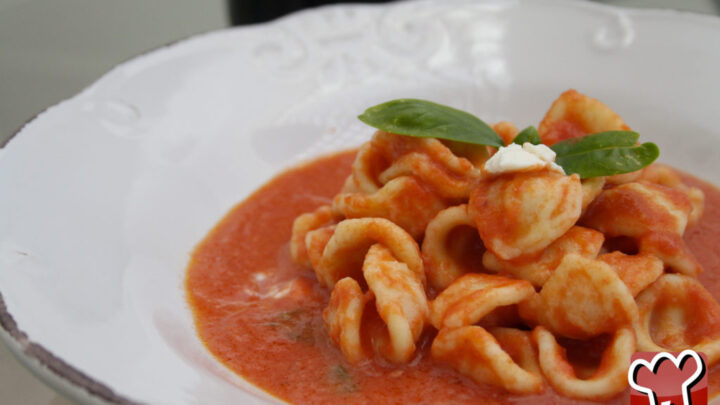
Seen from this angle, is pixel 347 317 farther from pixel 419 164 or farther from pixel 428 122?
pixel 428 122

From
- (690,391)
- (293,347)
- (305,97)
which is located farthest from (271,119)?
(690,391)

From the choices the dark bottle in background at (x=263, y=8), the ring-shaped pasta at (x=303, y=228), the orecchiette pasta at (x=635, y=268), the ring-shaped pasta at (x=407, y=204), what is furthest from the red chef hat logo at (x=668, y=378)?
the dark bottle in background at (x=263, y=8)

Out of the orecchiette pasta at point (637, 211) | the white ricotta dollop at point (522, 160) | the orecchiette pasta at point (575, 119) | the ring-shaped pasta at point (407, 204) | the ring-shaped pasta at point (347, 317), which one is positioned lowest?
the ring-shaped pasta at point (347, 317)

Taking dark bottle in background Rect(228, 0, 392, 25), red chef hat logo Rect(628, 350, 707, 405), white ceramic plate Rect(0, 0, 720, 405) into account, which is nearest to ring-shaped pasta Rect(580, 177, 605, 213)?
red chef hat logo Rect(628, 350, 707, 405)

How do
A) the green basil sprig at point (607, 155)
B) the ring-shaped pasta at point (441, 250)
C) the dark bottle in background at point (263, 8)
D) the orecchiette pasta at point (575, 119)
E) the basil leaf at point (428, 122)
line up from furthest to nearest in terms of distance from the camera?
the dark bottle in background at point (263, 8)
the orecchiette pasta at point (575, 119)
the basil leaf at point (428, 122)
the ring-shaped pasta at point (441, 250)
the green basil sprig at point (607, 155)

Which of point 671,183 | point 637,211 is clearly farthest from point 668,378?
point 671,183

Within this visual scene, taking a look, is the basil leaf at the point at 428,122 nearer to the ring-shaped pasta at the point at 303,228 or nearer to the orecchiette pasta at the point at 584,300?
the ring-shaped pasta at the point at 303,228

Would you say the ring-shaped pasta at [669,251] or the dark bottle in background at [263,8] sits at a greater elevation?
the ring-shaped pasta at [669,251]
